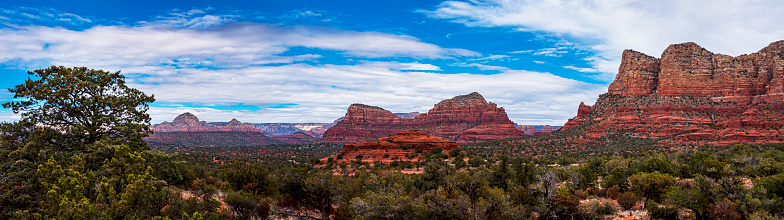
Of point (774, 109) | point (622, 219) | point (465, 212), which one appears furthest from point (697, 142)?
point (465, 212)

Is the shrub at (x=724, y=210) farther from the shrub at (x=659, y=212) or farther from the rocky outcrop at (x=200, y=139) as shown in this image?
the rocky outcrop at (x=200, y=139)

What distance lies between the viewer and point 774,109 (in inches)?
3159

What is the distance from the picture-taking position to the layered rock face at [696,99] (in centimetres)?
7494

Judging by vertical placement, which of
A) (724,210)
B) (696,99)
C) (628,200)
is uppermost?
(696,99)

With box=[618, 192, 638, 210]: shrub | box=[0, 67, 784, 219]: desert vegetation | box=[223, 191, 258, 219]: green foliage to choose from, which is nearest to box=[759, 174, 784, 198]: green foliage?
box=[0, 67, 784, 219]: desert vegetation

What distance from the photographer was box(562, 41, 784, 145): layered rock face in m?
74.9

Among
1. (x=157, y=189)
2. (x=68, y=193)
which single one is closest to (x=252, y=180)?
(x=157, y=189)

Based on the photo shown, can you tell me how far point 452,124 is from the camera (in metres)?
177

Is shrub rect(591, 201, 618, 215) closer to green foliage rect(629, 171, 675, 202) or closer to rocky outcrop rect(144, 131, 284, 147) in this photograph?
green foliage rect(629, 171, 675, 202)

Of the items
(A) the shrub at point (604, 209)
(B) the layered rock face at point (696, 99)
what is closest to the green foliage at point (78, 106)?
(A) the shrub at point (604, 209)

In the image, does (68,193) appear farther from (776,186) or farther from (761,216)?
(776,186)

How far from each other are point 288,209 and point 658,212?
20333 millimetres

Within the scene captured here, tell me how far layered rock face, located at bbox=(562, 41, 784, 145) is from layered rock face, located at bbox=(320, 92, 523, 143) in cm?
5195

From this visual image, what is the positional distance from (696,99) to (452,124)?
96651mm
